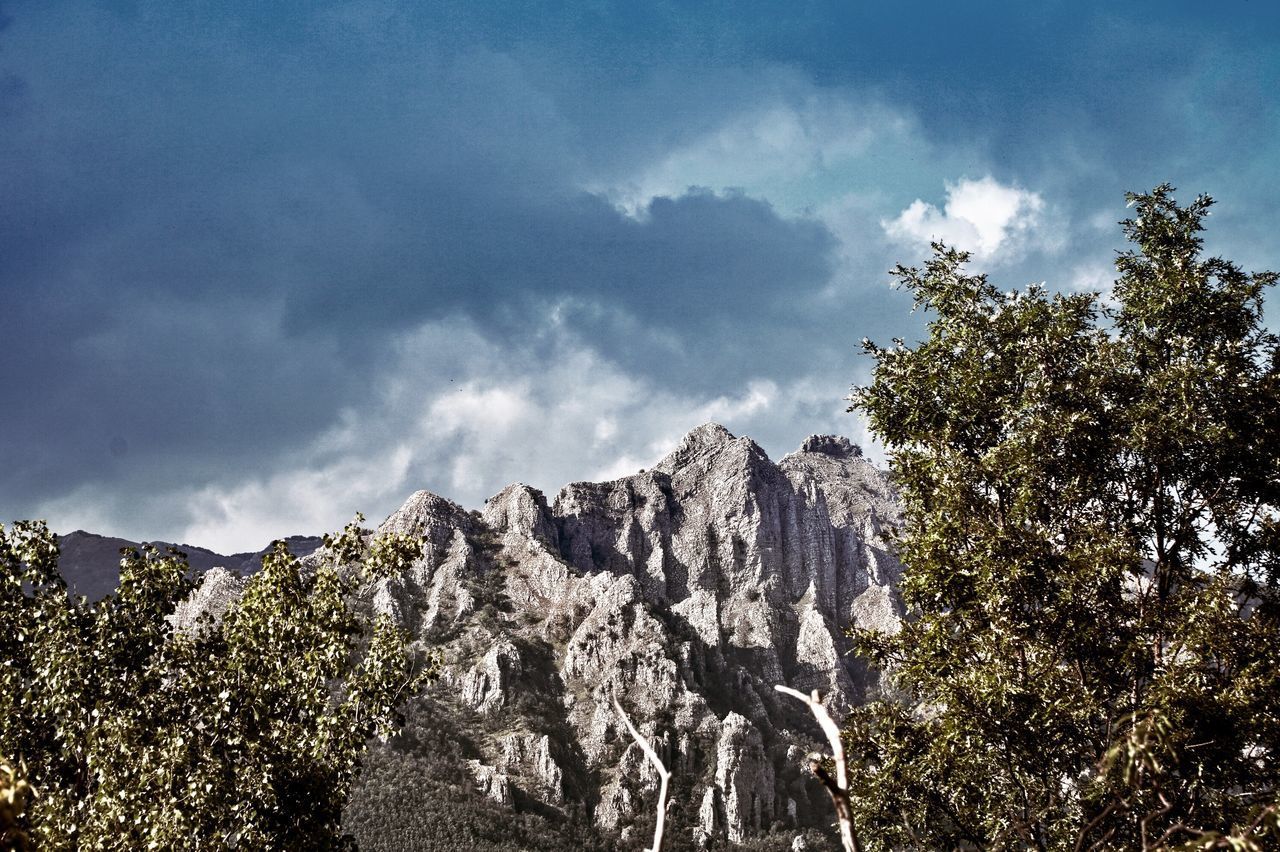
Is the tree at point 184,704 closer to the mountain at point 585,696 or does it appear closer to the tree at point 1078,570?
the tree at point 1078,570

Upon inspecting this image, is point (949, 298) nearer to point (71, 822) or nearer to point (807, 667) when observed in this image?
point (71, 822)

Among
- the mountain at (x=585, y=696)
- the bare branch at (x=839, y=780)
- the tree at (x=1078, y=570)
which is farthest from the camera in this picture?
the mountain at (x=585, y=696)

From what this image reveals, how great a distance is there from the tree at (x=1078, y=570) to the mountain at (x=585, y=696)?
75.1 metres

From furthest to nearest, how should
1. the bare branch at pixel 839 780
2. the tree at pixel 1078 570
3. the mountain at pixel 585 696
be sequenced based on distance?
the mountain at pixel 585 696 < the tree at pixel 1078 570 < the bare branch at pixel 839 780

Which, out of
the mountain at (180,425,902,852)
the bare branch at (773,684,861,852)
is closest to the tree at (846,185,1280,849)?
the bare branch at (773,684,861,852)

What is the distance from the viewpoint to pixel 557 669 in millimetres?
150750

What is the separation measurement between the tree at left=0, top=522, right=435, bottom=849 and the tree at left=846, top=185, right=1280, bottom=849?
9.38m

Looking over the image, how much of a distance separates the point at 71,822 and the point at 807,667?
548 feet

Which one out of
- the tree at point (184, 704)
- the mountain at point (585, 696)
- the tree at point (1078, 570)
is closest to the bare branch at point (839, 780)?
the tree at point (1078, 570)

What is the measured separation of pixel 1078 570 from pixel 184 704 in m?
15.3

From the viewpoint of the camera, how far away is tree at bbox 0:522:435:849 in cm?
1196

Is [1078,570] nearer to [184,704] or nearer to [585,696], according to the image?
[184,704]

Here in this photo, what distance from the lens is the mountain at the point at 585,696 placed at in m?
113

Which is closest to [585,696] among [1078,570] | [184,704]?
[184,704]
